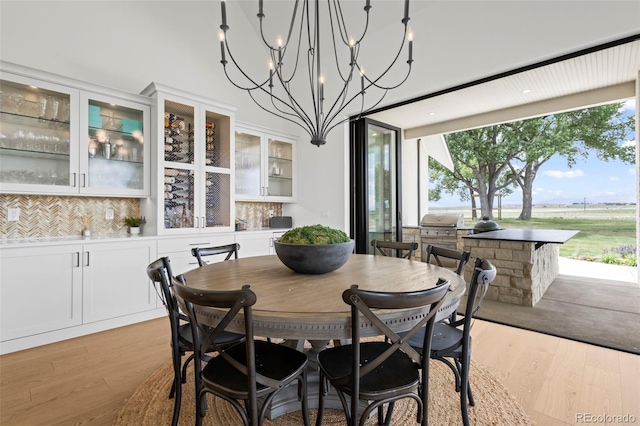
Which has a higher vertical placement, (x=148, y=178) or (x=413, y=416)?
(x=148, y=178)

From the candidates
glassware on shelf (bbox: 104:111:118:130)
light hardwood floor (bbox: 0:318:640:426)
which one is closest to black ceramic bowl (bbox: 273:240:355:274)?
light hardwood floor (bbox: 0:318:640:426)

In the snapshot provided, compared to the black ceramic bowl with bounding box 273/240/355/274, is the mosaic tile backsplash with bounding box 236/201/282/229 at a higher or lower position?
higher

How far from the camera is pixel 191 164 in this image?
3.55 m

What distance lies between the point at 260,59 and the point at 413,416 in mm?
5097

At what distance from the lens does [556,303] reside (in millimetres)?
3592

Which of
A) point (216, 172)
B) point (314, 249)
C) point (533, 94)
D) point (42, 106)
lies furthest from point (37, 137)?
point (533, 94)

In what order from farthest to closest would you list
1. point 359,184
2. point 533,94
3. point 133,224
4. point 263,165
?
point 263,165 → point 359,184 → point 533,94 → point 133,224

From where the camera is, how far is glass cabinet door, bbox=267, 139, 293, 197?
15.4 feet

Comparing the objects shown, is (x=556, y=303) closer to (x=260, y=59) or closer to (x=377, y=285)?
(x=377, y=285)

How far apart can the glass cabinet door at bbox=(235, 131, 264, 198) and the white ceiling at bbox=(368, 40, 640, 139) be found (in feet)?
5.72

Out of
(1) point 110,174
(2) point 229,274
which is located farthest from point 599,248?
(1) point 110,174

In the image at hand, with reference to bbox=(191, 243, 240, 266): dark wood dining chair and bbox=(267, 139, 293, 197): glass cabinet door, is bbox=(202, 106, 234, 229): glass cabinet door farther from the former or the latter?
bbox=(191, 243, 240, 266): dark wood dining chair

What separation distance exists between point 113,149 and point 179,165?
2.14 ft

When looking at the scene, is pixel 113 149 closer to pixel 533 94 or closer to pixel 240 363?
pixel 240 363
